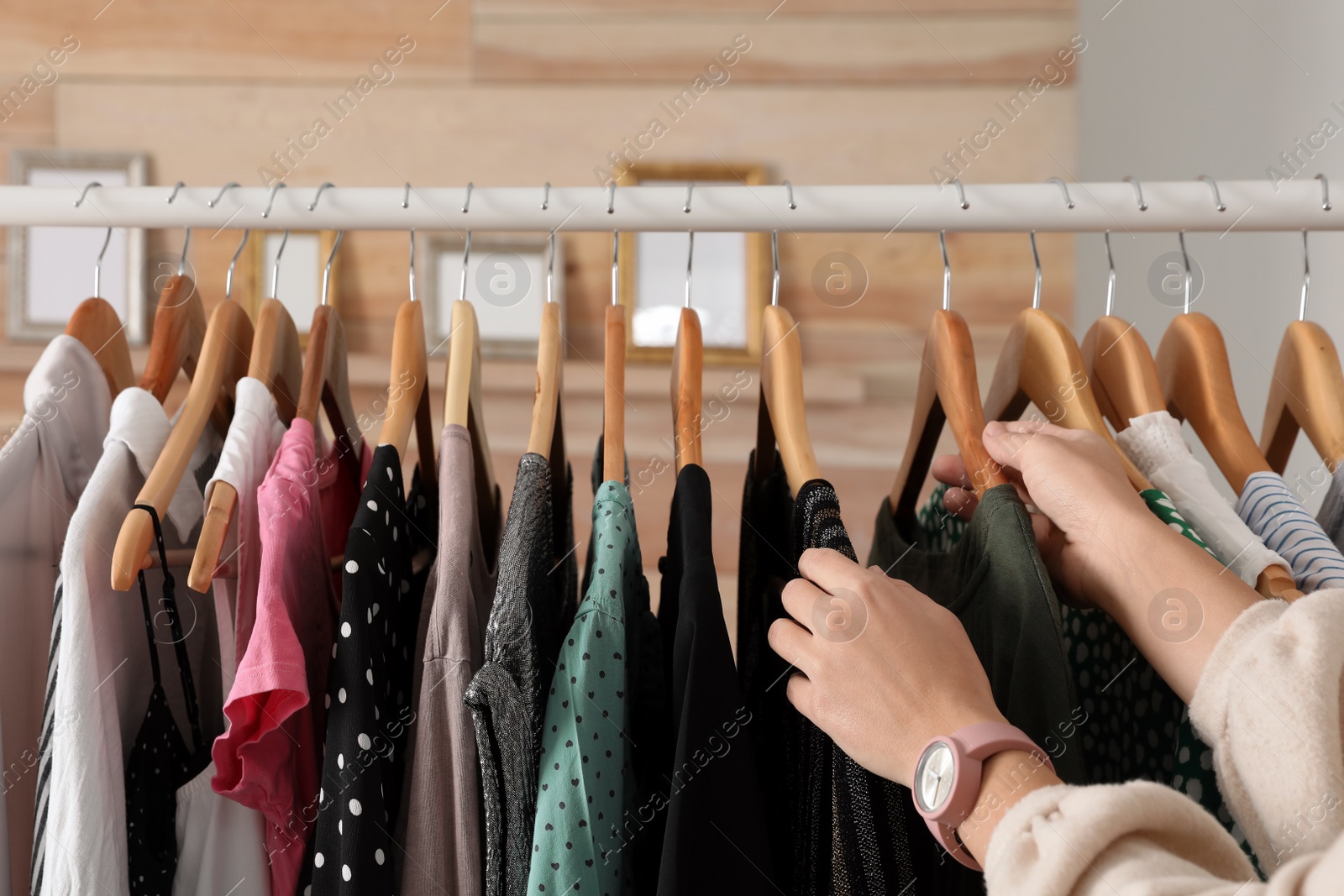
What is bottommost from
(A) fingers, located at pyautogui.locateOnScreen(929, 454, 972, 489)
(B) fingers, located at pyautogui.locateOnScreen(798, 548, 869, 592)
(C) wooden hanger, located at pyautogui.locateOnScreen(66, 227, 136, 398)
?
(B) fingers, located at pyautogui.locateOnScreen(798, 548, 869, 592)

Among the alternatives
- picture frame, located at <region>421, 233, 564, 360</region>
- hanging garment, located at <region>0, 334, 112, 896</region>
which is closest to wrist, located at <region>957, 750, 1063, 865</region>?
hanging garment, located at <region>0, 334, 112, 896</region>

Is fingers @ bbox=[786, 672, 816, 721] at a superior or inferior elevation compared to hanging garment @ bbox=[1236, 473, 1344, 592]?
inferior

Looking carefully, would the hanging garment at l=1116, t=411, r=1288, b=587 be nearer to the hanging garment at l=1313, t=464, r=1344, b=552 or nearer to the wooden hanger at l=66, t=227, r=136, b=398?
the hanging garment at l=1313, t=464, r=1344, b=552

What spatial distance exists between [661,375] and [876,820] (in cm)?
108

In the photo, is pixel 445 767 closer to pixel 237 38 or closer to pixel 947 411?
pixel 947 411

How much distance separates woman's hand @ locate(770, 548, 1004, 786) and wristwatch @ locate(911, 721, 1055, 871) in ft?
0.04

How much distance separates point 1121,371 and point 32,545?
2.95ft

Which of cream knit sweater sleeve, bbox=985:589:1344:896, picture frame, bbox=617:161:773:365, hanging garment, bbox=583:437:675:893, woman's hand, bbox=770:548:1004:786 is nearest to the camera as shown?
cream knit sweater sleeve, bbox=985:589:1344:896

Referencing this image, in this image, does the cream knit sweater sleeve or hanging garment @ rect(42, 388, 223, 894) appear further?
hanging garment @ rect(42, 388, 223, 894)

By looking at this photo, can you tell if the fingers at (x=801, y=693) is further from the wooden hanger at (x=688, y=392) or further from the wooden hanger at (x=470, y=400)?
the wooden hanger at (x=470, y=400)

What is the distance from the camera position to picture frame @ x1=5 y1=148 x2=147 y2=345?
5.46 ft

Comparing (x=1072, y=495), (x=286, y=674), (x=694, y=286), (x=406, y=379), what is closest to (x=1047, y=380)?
(x=1072, y=495)

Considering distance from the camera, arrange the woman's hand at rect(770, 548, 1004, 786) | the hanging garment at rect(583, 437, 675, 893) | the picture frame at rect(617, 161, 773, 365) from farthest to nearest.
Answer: the picture frame at rect(617, 161, 773, 365)
the hanging garment at rect(583, 437, 675, 893)
the woman's hand at rect(770, 548, 1004, 786)

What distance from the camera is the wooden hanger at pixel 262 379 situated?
633 mm
